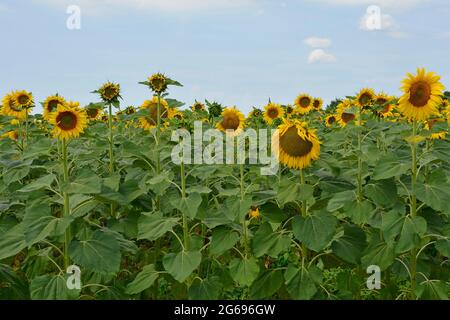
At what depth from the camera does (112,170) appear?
5.51 metres

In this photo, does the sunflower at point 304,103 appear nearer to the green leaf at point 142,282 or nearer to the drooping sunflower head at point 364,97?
the drooping sunflower head at point 364,97

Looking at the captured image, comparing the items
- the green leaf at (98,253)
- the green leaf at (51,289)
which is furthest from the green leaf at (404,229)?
the green leaf at (51,289)

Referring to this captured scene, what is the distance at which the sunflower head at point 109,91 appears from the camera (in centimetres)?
561

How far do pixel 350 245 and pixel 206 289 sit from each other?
1.13 m

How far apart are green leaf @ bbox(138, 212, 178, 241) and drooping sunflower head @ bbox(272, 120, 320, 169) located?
3.13 feet

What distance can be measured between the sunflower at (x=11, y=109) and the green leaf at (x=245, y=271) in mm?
5117

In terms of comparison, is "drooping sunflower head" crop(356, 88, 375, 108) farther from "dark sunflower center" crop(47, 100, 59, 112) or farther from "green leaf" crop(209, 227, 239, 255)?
"dark sunflower center" crop(47, 100, 59, 112)

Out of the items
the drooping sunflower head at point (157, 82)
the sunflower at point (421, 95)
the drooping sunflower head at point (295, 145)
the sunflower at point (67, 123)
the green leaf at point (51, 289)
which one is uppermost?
the drooping sunflower head at point (157, 82)

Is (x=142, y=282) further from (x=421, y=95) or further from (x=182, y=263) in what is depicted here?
(x=421, y=95)

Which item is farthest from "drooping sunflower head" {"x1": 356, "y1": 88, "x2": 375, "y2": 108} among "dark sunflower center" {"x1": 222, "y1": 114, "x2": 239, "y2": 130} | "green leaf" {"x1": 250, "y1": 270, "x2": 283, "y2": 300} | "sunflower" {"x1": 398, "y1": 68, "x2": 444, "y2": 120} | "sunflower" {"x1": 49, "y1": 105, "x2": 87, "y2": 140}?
"sunflower" {"x1": 49, "y1": 105, "x2": 87, "y2": 140}

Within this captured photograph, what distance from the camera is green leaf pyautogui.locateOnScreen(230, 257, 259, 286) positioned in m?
4.23

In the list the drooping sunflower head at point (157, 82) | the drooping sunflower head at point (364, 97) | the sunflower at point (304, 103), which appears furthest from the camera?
the sunflower at point (304, 103)

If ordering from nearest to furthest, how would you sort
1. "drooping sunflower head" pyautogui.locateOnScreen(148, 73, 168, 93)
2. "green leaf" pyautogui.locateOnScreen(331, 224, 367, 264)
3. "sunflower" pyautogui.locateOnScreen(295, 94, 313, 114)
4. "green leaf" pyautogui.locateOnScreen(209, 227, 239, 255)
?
"green leaf" pyautogui.locateOnScreen(331, 224, 367, 264)
"green leaf" pyautogui.locateOnScreen(209, 227, 239, 255)
"drooping sunflower head" pyautogui.locateOnScreen(148, 73, 168, 93)
"sunflower" pyautogui.locateOnScreen(295, 94, 313, 114)
